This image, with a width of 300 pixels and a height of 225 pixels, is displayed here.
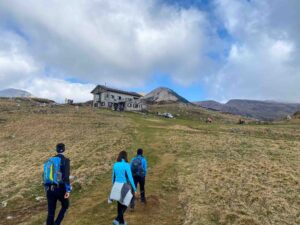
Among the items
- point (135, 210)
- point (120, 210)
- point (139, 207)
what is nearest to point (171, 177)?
point (139, 207)

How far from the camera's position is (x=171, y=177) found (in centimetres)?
2291

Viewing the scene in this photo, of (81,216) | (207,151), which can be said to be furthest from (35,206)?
(207,151)

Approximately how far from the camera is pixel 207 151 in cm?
3331

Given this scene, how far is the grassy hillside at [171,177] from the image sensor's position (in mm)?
15352

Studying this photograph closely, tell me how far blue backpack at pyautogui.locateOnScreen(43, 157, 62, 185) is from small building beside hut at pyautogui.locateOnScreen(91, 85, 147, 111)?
87745 mm

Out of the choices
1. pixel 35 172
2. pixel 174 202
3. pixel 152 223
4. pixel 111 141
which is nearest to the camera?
pixel 152 223

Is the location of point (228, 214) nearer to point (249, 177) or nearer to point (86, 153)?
point (249, 177)

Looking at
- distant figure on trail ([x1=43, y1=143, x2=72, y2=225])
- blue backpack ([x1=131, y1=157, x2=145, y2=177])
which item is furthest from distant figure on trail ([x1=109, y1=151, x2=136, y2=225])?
blue backpack ([x1=131, y1=157, x2=145, y2=177])

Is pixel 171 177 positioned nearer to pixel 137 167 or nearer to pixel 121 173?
pixel 137 167

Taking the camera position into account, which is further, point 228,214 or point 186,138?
point 186,138

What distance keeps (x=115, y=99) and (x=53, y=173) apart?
94030mm

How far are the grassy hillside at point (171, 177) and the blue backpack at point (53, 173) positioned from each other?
455cm

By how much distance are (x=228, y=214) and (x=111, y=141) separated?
25.3 metres

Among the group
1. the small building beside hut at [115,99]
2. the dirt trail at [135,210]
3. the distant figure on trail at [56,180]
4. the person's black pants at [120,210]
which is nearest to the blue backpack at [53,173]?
the distant figure on trail at [56,180]
